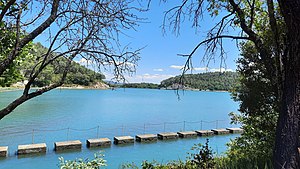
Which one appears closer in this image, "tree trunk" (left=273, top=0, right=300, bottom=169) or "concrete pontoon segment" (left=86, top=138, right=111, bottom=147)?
"tree trunk" (left=273, top=0, right=300, bottom=169)

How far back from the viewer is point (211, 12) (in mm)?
4734

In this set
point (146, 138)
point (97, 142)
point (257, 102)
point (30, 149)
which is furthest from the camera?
point (146, 138)

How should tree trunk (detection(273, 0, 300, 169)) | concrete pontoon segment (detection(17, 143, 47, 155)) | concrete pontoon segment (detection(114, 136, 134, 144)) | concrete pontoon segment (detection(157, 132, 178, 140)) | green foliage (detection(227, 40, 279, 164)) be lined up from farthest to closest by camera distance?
concrete pontoon segment (detection(157, 132, 178, 140)) < concrete pontoon segment (detection(114, 136, 134, 144)) < concrete pontoon segment (detection(17, 143, 47, 155)) < green foliage (detection(227, 40, 279, 164)) < tree trunk (detection(273, 0, 300, 169))

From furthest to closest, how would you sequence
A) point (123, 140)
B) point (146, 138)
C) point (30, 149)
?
point (146, 138) < point (123, 140) < point (30, 149)

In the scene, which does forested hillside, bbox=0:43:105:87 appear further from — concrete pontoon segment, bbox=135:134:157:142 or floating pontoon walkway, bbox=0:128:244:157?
concrete pontoon segment, bbox=135:134:157:142

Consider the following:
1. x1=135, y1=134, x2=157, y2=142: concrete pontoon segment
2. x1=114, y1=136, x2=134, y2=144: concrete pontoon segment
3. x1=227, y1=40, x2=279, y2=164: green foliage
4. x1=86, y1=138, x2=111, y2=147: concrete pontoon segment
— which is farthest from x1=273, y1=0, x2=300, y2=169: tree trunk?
x1=135, y1=134, x2=157, y2=142: concrete pontoon segment

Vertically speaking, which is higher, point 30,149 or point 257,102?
point 257,102

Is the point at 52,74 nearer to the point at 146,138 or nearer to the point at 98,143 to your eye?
the point at 98,143

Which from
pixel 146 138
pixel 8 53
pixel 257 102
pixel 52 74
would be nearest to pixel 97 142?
pixel 146 138

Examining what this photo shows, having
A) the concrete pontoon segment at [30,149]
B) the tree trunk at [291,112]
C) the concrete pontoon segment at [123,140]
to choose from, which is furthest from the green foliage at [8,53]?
the concrete pontoon segment at [123,140]

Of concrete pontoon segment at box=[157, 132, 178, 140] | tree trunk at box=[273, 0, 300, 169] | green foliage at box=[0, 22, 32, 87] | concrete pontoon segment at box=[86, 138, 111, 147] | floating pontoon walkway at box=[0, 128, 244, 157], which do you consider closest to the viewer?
green foliage at box=[0, 22, 32, 87]

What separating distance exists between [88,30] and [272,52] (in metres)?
3.62

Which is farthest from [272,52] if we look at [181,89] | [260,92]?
[181,89]

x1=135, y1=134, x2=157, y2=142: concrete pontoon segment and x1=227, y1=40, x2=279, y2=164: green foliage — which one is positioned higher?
x1=227, y1=40, x2=279, y2=164: green foliage
